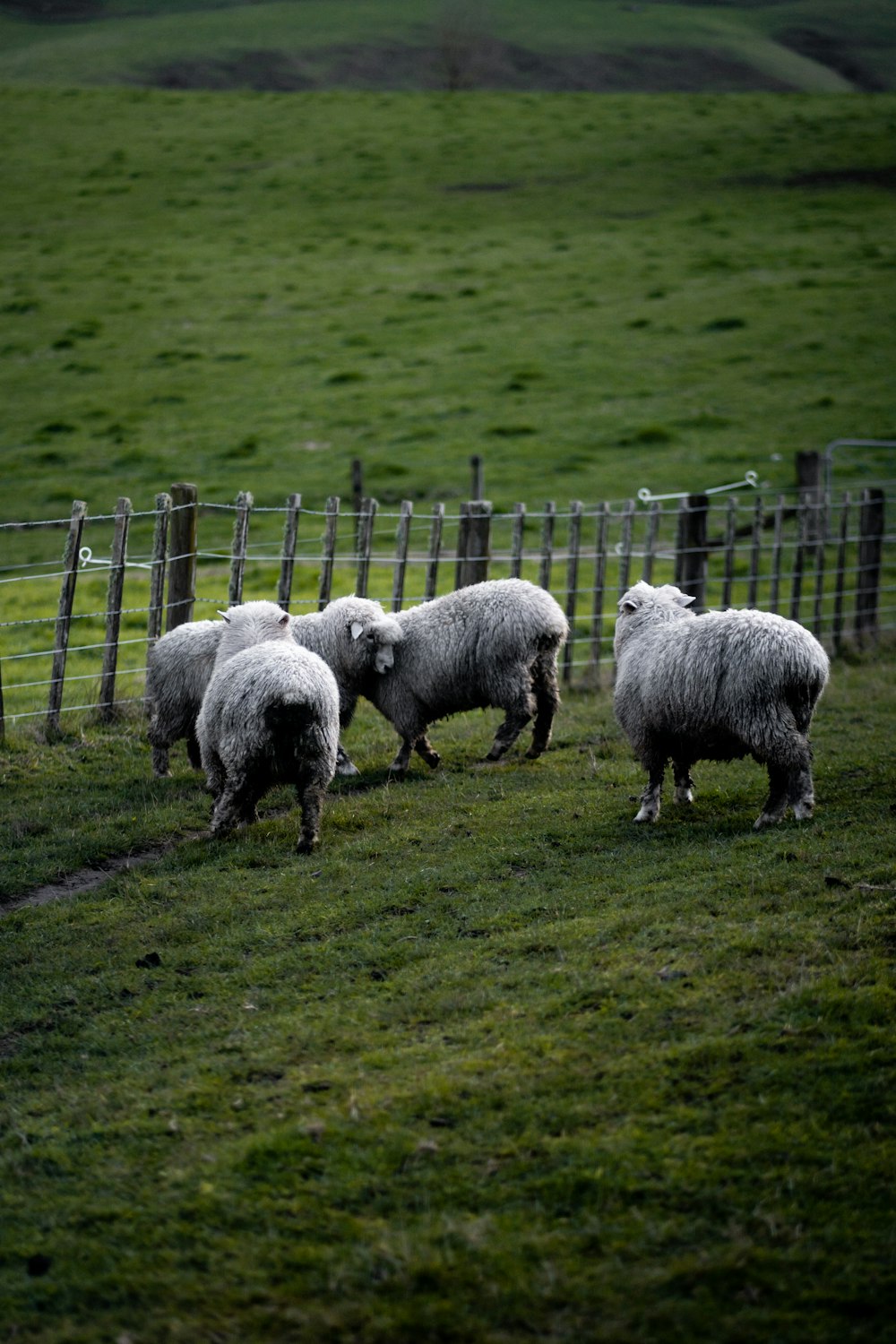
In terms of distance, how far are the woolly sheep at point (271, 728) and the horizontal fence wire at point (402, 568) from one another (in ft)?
8.92

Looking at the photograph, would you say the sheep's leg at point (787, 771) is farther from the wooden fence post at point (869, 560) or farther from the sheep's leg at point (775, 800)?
the wooden fence post at point (869, 560)

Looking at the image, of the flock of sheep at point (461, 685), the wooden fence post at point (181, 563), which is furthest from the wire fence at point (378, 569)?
the flock of sheep at point (461, 685)

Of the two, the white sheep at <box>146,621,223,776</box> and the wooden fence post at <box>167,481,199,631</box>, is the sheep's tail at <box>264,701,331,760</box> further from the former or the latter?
the wooden fence post at <box>167,481,199,631</box>

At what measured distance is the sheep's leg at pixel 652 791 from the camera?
8.92 m

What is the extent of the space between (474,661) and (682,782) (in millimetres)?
2308

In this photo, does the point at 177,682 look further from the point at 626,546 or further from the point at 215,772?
the point at 626,546

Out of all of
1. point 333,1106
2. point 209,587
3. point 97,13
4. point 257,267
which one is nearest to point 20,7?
point 97,13

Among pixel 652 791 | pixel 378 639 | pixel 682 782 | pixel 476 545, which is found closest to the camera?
pixel 652 791

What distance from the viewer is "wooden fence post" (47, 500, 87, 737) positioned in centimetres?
1174

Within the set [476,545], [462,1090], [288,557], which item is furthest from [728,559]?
[462,1090]

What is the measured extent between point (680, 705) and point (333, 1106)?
4230mm

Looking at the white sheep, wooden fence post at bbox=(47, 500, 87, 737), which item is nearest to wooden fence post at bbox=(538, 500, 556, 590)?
the white sheep

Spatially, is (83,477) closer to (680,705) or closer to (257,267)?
(257,267)

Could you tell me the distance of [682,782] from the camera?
930 centimetres
